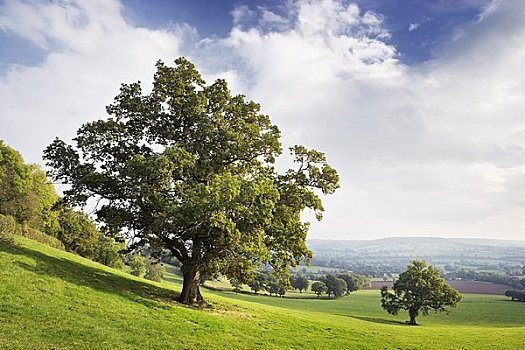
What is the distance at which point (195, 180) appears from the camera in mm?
33562

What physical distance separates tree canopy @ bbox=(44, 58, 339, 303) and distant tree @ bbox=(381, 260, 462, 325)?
60.4 meters

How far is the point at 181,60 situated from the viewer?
34.5 meters

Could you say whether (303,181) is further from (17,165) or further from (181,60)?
(17,165)

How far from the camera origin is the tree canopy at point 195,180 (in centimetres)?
2855

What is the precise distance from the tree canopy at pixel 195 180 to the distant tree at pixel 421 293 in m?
60.4

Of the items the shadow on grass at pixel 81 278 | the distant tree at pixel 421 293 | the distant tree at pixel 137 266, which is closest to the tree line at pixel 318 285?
the distant tree at pixel 137 266

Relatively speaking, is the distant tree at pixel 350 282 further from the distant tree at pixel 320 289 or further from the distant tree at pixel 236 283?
the distant tree at pixel 236 283

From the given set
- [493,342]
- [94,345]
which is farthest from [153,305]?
[493,342]

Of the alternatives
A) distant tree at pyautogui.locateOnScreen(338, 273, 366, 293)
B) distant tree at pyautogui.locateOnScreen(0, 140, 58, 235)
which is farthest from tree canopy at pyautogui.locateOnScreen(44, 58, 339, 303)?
distant tree at pyautogui.locateOnScreen(338, 273, 366, 293)

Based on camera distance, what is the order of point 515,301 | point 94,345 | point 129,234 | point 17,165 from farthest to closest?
point 515,301 → point 17,165 → point 129,234 → point 94,345

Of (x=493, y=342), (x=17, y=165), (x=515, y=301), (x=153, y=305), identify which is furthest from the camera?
(x=515, y=301)

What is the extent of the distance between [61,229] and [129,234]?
51517 mm

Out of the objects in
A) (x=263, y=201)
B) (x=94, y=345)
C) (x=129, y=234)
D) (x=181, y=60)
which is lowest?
(x=94, y=345)

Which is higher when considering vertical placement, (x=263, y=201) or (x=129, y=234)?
(x=263, y=201)
